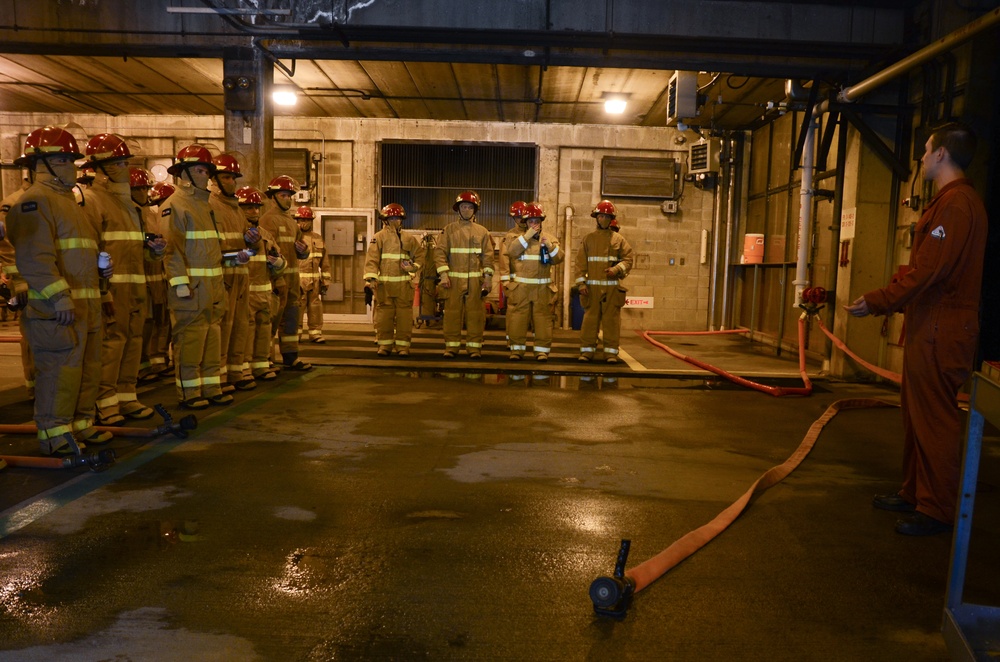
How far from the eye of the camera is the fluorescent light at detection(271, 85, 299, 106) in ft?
37.4

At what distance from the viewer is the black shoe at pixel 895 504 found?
423 centimetres

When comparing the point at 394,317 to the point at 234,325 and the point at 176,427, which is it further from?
the point at 176,427

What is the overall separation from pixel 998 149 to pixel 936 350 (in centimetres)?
479

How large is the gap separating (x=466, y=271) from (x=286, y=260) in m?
2.71

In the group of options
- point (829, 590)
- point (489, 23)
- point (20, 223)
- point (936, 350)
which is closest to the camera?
point (829, 590)

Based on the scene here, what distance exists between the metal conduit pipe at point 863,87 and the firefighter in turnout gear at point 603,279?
236 cm

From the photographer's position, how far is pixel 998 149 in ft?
23.8

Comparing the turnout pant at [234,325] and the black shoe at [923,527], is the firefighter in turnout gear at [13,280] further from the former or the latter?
the black shoe at [923,527]

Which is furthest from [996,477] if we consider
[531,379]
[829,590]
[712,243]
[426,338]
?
[712,243]

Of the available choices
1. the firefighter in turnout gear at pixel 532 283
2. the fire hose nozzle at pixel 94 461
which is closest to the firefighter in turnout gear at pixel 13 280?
the fire hose nozzle at pixel 94 461

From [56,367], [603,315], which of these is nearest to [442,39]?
[603,315]

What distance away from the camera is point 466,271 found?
33.2ft

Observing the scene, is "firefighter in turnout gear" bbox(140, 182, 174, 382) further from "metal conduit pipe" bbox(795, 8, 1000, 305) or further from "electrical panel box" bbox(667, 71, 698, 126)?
"metal conduit pipe" bbox(795, 8, 1000, 305)

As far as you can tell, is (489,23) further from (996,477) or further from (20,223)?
(996,477)
